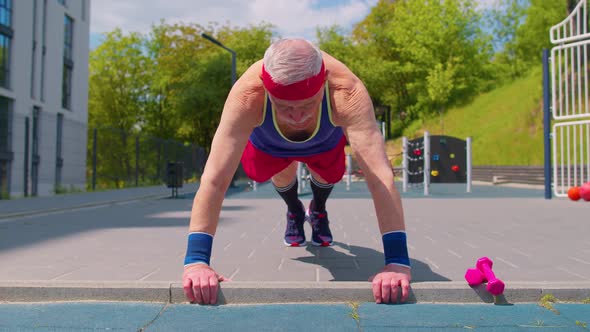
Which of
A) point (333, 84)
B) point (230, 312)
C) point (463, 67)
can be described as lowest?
point (230, 312)

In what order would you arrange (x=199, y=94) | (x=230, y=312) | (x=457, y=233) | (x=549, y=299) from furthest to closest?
(x=199, y=94) < (x=457, y=233) < (x=549, y=299) < (x=230, y=312)

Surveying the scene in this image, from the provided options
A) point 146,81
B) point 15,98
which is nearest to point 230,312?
point 15,98

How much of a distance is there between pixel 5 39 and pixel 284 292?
22686 millimetres

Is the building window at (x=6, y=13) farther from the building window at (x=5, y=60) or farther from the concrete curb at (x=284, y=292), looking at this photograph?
the concrete curb at (x=284, y=292)

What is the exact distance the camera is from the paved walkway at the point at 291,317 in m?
2.47

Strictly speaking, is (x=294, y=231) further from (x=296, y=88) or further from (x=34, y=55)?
(x=34, y=55)

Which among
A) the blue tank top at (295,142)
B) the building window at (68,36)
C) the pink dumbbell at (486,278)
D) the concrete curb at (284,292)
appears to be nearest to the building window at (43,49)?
the building window at (68,36)

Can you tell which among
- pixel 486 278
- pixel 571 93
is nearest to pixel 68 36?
pixel 571 93

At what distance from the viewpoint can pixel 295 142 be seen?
3361mm

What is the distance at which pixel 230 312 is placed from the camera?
2.73m

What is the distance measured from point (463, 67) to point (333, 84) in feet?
131

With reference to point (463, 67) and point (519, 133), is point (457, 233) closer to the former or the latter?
point (519, 133)

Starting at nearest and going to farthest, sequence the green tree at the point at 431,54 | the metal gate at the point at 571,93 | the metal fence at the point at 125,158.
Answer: the metal gate at the point at 571,93
the metal fence at the point at 125,158
the green tree at the point at 431,54

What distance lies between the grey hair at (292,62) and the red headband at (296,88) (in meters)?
0.02
